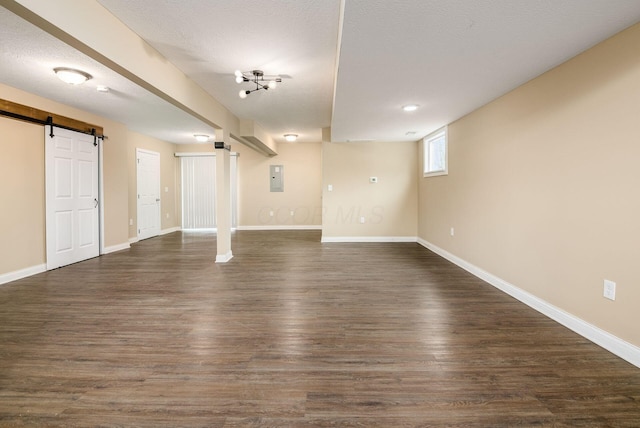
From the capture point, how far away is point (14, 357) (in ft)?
6.85

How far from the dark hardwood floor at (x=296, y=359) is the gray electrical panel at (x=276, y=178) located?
539 cm

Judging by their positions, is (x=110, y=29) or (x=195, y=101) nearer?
(x=110, y=29)

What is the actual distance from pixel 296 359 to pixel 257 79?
10.2 feet

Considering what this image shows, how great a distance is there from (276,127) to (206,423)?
19.4ft

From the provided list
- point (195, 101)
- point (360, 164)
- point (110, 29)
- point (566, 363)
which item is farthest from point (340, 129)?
point (566, 363)

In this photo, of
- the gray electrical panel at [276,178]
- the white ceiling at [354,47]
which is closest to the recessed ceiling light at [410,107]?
the white ceiling at [354,47]

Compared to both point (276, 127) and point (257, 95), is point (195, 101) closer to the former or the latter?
point (257, 95)

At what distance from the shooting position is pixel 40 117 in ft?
14.0

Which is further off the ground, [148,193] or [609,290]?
[148,193]

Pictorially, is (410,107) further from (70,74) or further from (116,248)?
(116,248)

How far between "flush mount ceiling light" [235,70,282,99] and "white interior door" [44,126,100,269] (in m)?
3.24

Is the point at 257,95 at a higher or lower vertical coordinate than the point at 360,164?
higher

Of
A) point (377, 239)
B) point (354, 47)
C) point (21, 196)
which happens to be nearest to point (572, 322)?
point (354, 47)

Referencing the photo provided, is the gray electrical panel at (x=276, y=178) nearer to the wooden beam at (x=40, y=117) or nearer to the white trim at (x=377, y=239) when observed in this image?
the white trim at (x=377, y=239)
